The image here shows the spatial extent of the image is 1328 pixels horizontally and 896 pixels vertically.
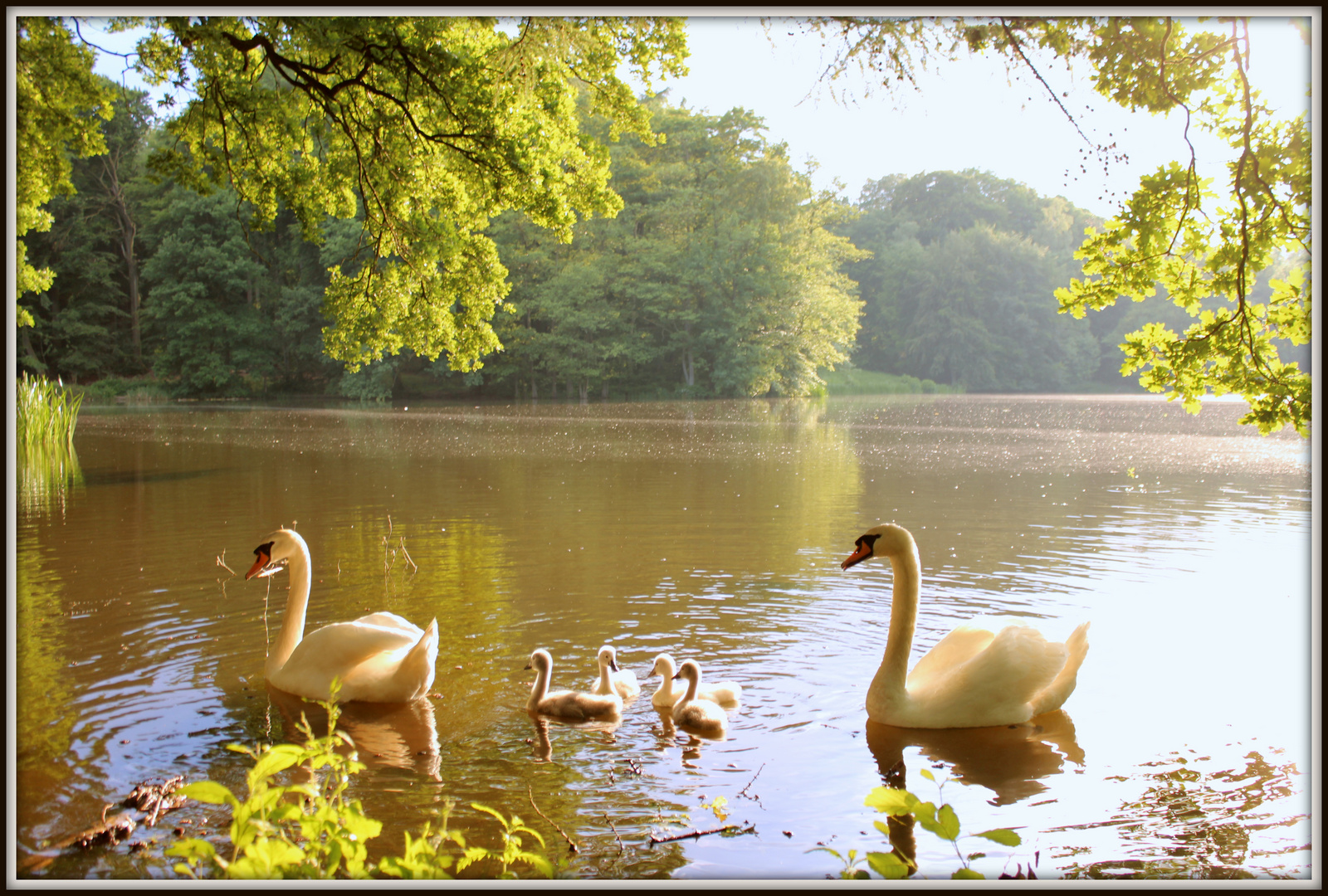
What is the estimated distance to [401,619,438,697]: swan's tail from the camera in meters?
5.60

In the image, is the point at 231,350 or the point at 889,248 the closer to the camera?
the point at 231,350

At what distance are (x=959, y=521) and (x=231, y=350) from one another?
47.7 metres

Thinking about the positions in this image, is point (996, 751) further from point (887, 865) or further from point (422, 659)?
point (422, 659)

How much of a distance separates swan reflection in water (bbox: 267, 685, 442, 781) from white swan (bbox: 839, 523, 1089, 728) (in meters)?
2.43

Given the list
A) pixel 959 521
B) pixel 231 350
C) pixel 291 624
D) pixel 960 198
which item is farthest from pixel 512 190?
pixel 960 198

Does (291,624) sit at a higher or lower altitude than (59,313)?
lower

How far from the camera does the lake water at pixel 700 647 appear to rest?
13.6 feet

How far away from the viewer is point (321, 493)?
14.8m

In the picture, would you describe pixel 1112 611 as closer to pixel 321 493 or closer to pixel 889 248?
pixel 321 493

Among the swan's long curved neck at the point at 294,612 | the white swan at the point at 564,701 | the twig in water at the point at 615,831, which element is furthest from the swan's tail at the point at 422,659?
the twig in water at the point at 615,831

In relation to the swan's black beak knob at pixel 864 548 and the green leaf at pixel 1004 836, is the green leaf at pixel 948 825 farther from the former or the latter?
the swan's black beak knob at pixel 864 548

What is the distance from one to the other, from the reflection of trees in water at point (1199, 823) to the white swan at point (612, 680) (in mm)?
2547

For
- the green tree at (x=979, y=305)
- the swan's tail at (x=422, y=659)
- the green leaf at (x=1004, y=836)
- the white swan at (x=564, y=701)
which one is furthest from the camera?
the green tree at (x=979, y=305)

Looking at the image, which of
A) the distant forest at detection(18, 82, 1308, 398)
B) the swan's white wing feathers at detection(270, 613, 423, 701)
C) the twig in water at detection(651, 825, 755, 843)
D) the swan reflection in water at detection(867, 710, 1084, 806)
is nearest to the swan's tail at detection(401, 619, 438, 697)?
the swan's white wing feathers at detection(270, 613, 423, 701)
